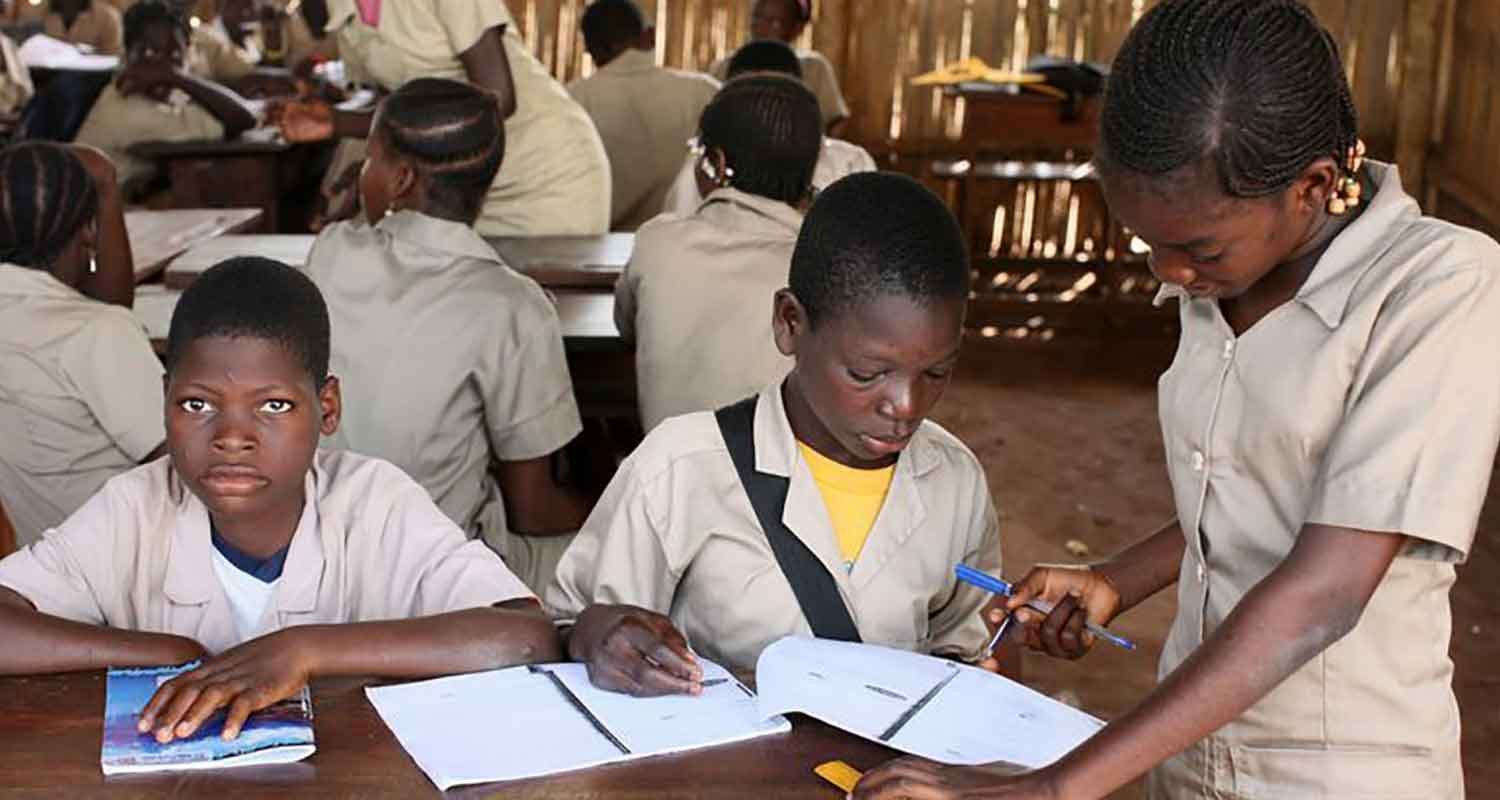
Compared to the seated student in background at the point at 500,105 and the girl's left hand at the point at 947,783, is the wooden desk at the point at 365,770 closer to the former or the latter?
the girl's left hand at the point at 947,783

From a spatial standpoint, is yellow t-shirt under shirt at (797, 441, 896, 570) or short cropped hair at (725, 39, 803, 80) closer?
yellow t-shirt under shirt at (797, 441, 896, 570)

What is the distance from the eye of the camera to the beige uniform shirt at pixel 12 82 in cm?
699

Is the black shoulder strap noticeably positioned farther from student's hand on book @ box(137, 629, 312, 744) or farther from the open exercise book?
student's hand on book @ box(137, 629, 312, 744)

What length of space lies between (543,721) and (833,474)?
1.40 ft

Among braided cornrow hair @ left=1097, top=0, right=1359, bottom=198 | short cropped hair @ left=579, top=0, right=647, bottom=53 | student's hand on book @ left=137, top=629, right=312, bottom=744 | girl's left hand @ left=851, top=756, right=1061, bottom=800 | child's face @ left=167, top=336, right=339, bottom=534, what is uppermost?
braided cornrow hair @ left=1097, top=0, right=1359, bottom=198

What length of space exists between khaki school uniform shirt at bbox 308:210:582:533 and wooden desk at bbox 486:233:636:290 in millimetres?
641

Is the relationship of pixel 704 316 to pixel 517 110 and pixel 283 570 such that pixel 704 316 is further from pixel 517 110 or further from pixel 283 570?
pixel 517 110

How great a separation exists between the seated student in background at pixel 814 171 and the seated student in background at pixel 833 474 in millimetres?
1481

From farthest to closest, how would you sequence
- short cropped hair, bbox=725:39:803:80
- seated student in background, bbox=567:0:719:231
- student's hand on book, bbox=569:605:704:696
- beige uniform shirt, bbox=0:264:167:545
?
seated student in background, bbox=567:0:719:231, short cropped hair, bbox=725:39:803:80, beige uniform shirt, bbox=0:264:167:545, student's hand on book, bbox=569:605:704:696

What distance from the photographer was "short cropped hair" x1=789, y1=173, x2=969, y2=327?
178 cm

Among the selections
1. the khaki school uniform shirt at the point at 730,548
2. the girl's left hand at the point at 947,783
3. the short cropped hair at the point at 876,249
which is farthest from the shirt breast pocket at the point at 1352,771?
the short cropped hair at the point at 876,249

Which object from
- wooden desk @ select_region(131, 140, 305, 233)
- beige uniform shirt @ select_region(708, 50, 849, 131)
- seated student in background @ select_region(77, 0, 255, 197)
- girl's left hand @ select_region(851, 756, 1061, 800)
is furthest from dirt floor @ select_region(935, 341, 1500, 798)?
seated student in background @ select_region(77, 0, 255, 197)

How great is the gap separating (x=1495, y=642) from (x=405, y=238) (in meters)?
2.54

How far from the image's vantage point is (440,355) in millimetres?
2705
